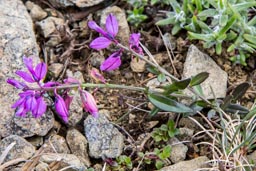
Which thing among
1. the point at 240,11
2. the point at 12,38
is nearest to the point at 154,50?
the point at 240,11

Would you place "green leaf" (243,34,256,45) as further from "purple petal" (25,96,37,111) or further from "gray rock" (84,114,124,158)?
"purple petal" (25,96,37,111)

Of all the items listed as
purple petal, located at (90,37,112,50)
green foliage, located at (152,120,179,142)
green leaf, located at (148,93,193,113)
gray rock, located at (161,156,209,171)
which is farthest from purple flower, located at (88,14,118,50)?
gray rock, located at (161,156,209,171)

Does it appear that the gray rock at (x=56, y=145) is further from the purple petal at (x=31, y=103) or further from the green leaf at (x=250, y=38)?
the green leaf at (x=250, y=38)

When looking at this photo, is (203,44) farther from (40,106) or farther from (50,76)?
(40,106)

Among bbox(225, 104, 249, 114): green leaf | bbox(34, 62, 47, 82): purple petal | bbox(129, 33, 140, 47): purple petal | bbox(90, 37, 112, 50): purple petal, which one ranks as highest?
bbox(90, 37, 112, 50): purple petal

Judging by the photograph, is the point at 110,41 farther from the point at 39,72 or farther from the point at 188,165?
the point at 188,165

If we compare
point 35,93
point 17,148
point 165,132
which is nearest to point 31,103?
point 35,93
